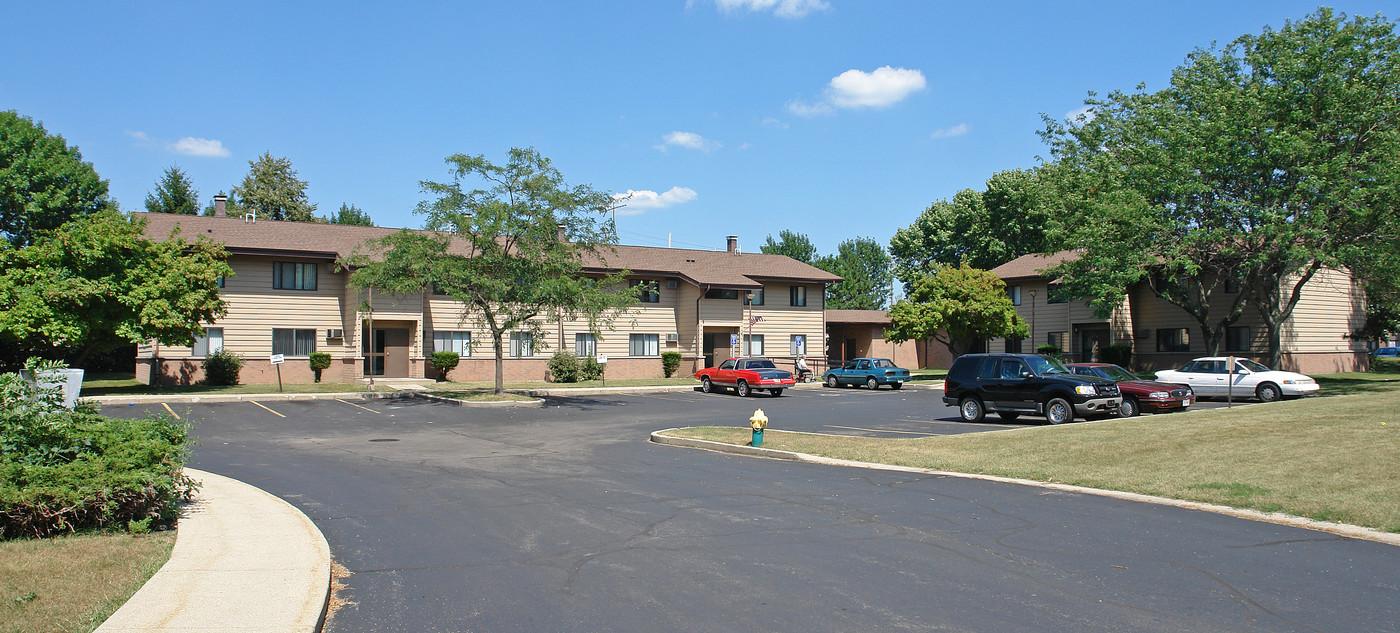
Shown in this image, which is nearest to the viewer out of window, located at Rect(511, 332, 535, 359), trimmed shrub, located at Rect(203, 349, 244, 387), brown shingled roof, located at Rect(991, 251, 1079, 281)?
trimmed shrub, located at Rect(203, 349, 244, 387)

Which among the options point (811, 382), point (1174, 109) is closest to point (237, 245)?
point (811, 382)

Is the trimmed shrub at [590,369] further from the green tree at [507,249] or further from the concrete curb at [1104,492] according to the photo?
the concrete curb at [1104,492]

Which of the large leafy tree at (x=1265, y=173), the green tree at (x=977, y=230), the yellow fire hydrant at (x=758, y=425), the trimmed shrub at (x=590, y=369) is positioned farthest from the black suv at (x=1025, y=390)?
the green tree at (x=977, y=230)

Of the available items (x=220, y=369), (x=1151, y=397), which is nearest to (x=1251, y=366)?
(x=1151, y=397)

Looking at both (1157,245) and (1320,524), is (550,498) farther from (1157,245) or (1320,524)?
(1157,245)

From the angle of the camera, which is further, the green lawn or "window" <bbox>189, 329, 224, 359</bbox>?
"window" <bbox>189, 329, 224, 359</bbox>

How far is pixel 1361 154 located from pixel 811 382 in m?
24.8

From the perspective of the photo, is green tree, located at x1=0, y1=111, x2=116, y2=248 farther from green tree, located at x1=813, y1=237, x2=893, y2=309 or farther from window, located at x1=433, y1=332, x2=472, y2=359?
green tree, located at x1=813, y1=237, x2=893, y2=309

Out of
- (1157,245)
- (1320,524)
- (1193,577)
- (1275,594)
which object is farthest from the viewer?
Result: (1157,245)

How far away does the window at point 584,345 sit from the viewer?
1799 inches

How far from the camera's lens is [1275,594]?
7035 mm

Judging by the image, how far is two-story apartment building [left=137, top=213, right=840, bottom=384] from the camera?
38.2 m

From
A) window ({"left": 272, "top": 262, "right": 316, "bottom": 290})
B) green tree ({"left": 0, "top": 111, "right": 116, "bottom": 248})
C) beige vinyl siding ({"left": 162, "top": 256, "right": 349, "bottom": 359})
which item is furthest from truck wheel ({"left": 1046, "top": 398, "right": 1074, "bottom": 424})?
green tree ({"left": 0, "top": 111, "right": 116, "bottom": 248})

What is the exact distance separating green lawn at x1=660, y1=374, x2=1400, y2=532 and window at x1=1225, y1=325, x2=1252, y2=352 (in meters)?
26.0
